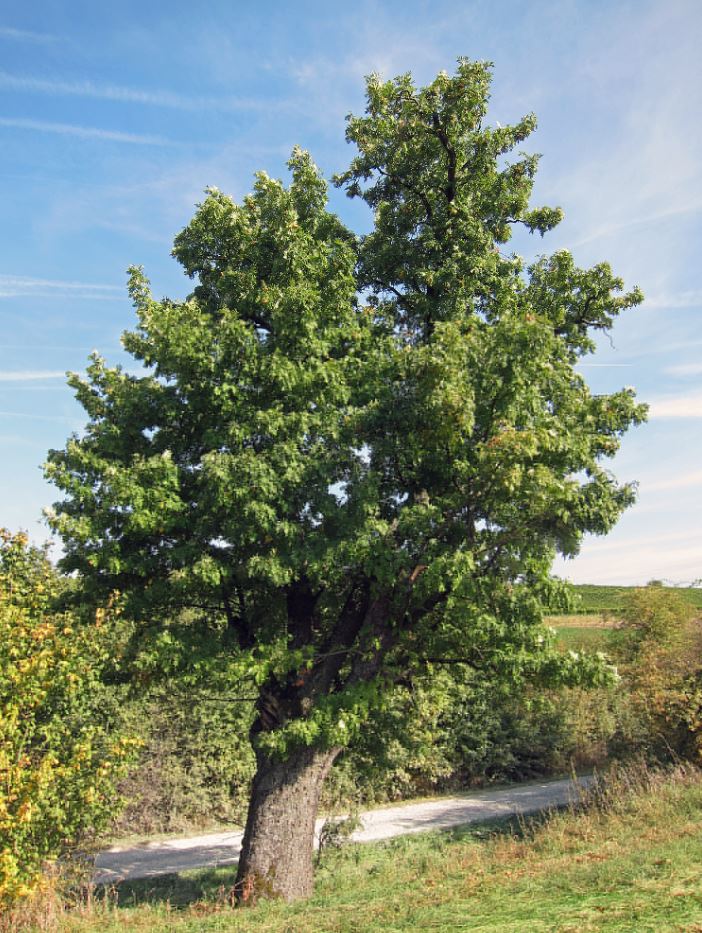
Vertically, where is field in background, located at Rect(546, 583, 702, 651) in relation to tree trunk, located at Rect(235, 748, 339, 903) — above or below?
above

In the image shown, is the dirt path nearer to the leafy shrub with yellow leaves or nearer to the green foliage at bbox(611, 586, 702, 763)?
the green foliage at bbox(611, 586, 702, 763)

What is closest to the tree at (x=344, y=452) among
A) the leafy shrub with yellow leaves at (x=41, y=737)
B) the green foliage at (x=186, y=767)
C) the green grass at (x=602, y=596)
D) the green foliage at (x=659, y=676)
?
the leafy shrub with yellow leaves at (x=41, y=737)

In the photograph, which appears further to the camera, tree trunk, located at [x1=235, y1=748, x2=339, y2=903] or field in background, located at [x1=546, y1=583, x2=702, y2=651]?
field in background, located at [x1=546, y1=583, x2=702, y2=651]

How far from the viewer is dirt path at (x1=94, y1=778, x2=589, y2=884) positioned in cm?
1488

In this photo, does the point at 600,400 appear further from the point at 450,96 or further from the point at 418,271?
the point at 450,96

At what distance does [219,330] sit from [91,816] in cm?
665

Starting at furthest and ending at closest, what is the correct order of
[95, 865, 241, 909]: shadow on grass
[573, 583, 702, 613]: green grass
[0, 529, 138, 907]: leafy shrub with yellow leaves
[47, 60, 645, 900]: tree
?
1. [573, 583, 702, 613]: green grass
2. [95, 865, 241, 909]: shadow on grass
3. [47, 60, 645, 900]: tree
4. [0, 529, 138, 907]: leafy shrub with yellow leaves

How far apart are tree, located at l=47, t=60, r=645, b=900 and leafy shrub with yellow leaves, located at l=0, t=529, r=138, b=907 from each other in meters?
1.00

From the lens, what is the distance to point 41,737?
866 cm

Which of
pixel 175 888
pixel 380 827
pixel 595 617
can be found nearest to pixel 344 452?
pixel 175 888

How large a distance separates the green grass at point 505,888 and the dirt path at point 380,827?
1.64 metres

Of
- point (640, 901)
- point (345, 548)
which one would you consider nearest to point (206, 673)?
point (345, 548)

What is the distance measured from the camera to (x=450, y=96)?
39.1 feet

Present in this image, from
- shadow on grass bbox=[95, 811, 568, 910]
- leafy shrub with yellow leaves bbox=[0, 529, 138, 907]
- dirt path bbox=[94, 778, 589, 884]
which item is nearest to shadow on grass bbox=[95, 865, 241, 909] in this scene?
shadow on grass bbox=[95, 811, 568, 910]
